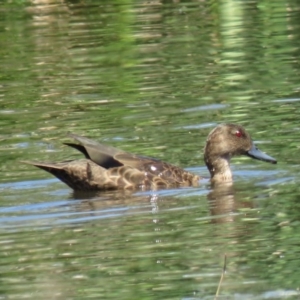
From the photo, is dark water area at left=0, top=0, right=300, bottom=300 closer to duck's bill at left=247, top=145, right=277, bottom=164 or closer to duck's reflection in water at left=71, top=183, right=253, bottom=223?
duck's reflection in water at left=71, top=183, right=253, bottom=223

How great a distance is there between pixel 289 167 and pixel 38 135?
115 inches

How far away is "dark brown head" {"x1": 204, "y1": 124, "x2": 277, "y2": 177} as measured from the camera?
1157 centimetres

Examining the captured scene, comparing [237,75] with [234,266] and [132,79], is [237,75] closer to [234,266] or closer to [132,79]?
[132,79]

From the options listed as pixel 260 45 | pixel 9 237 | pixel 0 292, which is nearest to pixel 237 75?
pixel 260 45

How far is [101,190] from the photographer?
1116cm

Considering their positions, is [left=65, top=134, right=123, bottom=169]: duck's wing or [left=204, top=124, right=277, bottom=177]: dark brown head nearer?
[left=65, top=134, right=123, bottom=169]: duck's wing

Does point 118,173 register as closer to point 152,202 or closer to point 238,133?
point 152,202

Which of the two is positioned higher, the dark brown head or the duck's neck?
the dark brown head

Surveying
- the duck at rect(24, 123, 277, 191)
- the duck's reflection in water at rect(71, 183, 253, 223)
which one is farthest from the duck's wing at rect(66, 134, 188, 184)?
the duck's reflection in water at rect(71, 183, 253, 223)

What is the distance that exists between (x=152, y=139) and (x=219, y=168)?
4.91ft

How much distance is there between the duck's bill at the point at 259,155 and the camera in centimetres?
1133

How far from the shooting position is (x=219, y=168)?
446 inches

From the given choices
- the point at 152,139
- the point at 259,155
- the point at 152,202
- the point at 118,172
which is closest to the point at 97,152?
the point at 118,172

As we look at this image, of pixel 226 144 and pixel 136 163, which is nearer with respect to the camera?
pixel 136 163
